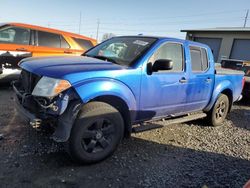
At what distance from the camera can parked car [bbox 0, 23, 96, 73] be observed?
6871 mm

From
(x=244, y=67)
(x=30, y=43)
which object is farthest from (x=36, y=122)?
(x=244, y=67)

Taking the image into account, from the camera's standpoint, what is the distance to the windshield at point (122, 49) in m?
4.11

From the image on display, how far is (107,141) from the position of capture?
3.67 metres

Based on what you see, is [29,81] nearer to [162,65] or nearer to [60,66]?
[60,66]

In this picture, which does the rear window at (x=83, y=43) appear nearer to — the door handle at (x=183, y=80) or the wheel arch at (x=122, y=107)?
the door handle at (x=183, y=80)

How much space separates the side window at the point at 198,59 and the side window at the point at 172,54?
15.2 inches

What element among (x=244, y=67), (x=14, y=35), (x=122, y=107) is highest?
(x=14, y=35)

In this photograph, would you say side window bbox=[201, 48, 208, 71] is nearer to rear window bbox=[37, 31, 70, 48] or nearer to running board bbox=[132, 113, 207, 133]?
running board bbox=[132, 113, 207, 133]

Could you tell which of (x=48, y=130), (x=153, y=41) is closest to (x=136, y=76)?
(x=153, y=41)

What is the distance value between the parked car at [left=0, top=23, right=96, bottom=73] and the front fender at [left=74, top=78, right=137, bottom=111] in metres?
3.11

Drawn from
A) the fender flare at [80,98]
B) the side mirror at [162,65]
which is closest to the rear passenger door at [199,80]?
the side mirror at [162,65]

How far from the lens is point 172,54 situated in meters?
4.56

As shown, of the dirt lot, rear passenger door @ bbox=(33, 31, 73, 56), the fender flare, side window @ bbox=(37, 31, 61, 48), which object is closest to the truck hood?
the fender flare

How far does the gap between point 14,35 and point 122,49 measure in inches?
159
